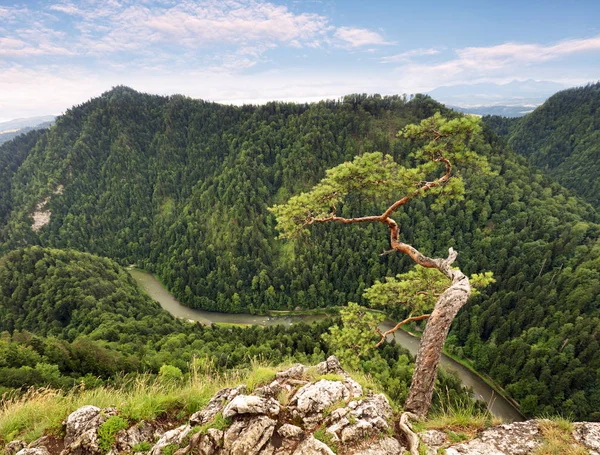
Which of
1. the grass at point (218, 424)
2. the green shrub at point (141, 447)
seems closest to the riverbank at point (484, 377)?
the grass at point (218, 424)

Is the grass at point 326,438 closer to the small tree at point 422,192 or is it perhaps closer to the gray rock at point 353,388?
the gray rock at point 353,388

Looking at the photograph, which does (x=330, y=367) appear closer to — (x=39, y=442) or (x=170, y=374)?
(x=39, y=442)

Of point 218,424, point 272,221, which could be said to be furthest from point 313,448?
point 272,221

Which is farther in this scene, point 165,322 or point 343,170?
point 165,322

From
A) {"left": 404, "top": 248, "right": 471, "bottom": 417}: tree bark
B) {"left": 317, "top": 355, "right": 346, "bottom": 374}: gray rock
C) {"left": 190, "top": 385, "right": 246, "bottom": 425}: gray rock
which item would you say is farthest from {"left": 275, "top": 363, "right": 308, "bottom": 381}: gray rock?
{"left": 404, "top": 248, "right": 471, "bottom": 417}: tree bark

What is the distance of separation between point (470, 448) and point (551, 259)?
88884 mm

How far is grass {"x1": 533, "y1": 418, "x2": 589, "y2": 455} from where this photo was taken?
21.7 feet

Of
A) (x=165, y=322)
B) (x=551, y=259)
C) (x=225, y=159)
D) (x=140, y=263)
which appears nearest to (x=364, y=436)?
(x=165, y=322)

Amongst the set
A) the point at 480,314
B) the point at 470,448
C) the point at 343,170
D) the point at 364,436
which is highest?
the point at 343,170

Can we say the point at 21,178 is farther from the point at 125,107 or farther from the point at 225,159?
the point at 225,159

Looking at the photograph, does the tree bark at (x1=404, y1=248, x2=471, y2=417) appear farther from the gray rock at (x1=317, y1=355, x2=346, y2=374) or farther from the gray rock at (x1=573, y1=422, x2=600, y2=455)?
the gray rock at (x1=573, y1=422, x2=600, y2=455)

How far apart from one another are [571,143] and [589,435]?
229 metres

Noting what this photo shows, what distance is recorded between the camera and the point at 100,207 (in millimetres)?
136750

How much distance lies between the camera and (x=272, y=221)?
10825cm
